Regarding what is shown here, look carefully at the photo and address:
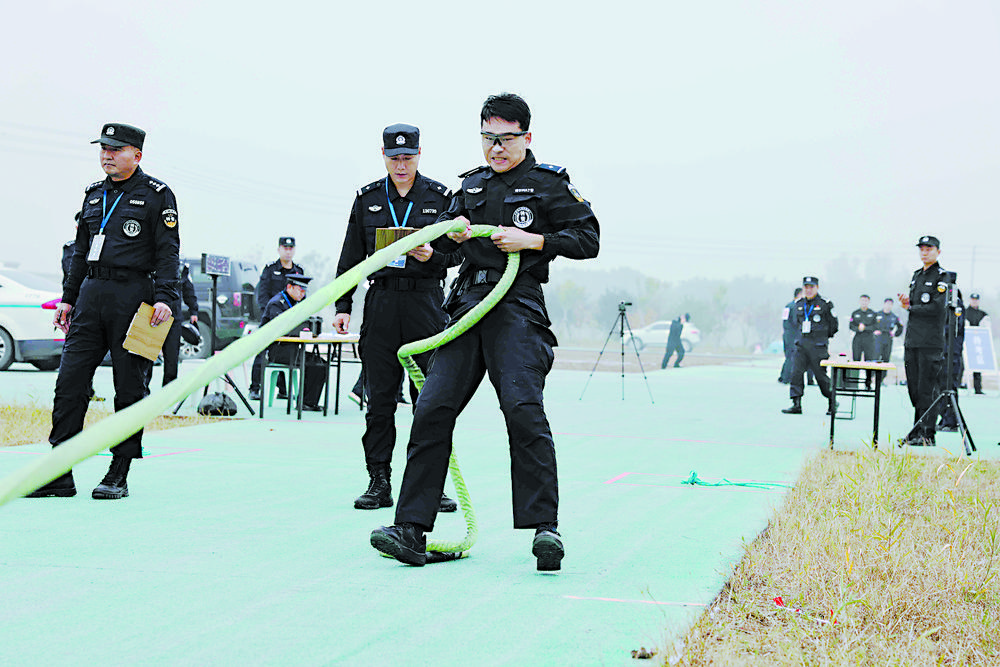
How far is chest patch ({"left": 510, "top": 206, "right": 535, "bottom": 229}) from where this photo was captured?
13.1ft

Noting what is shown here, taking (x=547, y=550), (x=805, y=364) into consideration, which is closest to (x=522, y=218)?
(x=547, y=550)

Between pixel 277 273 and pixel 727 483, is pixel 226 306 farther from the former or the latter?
pixel 727 483

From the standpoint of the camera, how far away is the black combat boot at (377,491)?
517 centimetres

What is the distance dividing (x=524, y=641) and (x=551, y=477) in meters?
0.98

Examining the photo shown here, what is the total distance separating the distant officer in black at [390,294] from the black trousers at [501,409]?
116 cm

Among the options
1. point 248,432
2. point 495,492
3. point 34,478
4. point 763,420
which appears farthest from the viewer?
point 763,420

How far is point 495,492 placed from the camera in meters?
5.88

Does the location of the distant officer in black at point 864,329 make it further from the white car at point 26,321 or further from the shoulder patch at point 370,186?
the shoulder patch at point 370,186

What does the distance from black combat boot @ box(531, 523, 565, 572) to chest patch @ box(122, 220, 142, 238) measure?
8.98 feet

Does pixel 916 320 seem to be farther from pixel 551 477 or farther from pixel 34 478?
pixel 34 478

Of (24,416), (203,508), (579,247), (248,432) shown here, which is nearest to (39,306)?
(24,416)

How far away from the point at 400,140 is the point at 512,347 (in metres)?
1.72

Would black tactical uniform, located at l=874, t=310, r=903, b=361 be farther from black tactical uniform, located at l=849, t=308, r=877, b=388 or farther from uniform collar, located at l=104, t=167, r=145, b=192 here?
uniform collar, located at l=104, t=167, r=145, b=192

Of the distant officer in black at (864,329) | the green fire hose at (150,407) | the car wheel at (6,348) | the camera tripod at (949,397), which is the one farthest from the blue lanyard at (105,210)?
the distant officer in black at (864,329)
